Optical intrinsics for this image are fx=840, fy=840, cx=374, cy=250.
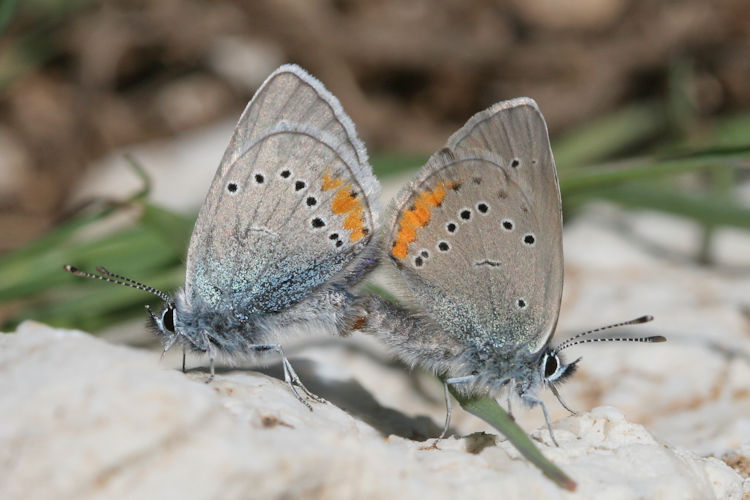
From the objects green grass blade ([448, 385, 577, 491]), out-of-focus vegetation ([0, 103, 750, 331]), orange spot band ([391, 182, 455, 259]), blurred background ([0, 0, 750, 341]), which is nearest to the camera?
green grass blade ([448, 385, 577, 491])

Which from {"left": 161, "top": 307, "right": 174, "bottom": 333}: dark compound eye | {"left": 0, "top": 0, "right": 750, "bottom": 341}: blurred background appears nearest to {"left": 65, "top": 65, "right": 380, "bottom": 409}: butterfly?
{"left": 161, "top": 307, "right": 174, "bottom": 333}: dark compound eye

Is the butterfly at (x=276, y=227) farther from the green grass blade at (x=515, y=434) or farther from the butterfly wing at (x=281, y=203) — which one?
the green grass blade at (x=515, y=434)

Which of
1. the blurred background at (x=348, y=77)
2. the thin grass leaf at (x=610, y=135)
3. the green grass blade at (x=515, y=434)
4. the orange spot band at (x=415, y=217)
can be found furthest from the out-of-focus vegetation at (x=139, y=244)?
the green grass blade at (x=515, y=434)

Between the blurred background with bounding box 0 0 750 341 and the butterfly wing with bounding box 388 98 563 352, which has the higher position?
the blurred background with bounding box 0 0 750 341

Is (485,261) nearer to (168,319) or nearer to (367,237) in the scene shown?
(367,237)

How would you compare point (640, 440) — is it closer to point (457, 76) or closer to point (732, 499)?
point (732, 499)

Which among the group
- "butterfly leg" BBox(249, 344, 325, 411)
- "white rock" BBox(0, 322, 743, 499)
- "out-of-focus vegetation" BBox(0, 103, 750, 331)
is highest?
"out-of-focus vegetation" BBox(0, 103, 750, 331)

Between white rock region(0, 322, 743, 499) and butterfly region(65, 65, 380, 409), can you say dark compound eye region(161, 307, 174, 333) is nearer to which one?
butterfly region(65, 65, 380, 409)
